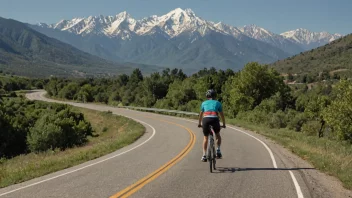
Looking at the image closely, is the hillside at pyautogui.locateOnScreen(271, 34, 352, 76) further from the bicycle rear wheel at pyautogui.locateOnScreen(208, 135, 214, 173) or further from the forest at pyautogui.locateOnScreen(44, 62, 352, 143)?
the bicycle rear wheel at pyautogui.locateOnScreen(208, 135, 214, 173)

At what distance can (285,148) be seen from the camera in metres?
17.7

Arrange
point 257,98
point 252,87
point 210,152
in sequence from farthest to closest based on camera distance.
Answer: point 257,98
point 252,87
point 210,152

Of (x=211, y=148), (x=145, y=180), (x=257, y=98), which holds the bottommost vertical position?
(x=145, y=180)

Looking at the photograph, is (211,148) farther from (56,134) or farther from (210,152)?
(56,134)

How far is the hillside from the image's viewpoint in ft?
433

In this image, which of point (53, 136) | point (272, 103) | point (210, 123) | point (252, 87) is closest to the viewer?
point (210, 123)

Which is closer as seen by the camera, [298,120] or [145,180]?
[145,180]

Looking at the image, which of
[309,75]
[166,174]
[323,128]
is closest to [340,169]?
[166,174]

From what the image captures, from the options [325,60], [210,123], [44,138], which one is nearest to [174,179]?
[210,123]

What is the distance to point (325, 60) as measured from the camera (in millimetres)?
149375

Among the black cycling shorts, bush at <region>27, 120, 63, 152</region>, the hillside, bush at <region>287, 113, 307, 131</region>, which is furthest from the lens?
the hillside

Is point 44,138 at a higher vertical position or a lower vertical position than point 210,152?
lower

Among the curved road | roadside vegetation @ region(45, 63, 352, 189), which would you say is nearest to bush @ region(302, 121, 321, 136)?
roadside vegetation @ region(45, 63, 352, 189)

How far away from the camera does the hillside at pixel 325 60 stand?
13200 centimetres
